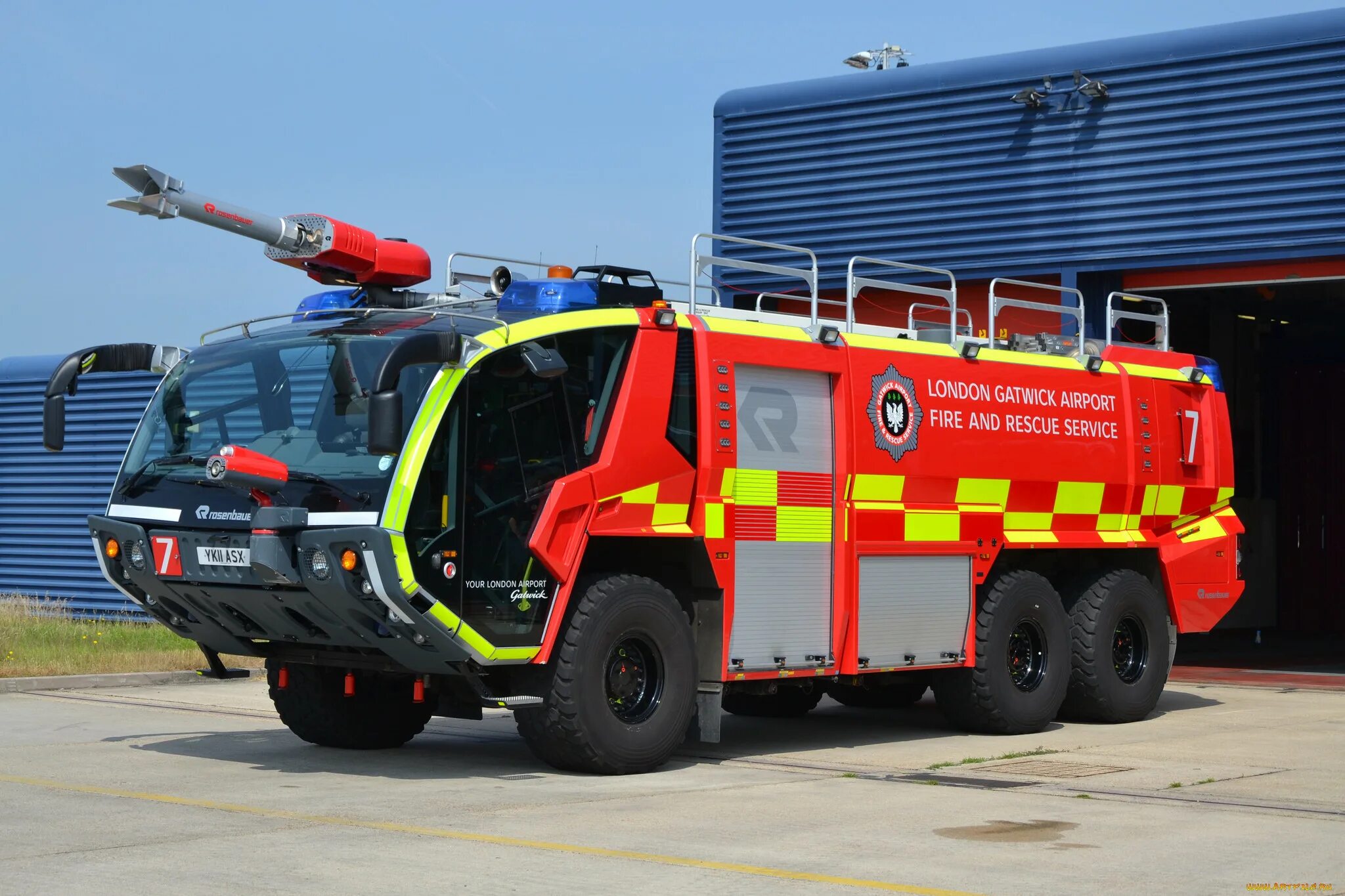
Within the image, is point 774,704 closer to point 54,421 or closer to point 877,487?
point 877,487

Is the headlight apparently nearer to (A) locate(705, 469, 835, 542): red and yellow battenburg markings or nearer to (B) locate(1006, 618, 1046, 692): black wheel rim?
(A) locate(705, 469, 835, 542): red and yellow battenburg markings

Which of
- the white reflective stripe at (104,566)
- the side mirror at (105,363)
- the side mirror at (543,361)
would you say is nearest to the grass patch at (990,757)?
the side mirror at (543,361)

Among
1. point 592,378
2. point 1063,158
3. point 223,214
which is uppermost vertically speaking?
point 1063,158

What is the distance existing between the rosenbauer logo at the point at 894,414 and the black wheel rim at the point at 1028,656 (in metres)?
1.89

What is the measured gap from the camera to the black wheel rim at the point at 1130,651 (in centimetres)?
1379

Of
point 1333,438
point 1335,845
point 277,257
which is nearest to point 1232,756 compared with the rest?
point 1335,845

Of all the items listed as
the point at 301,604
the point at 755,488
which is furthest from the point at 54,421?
the point at 755,488

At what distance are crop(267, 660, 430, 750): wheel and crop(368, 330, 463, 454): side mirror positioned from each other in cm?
263

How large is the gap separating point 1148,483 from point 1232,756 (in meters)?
3.05

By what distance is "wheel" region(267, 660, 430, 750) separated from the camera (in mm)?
11133

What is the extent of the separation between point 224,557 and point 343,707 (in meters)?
1.98

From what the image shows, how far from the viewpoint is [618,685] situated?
33.1 feet

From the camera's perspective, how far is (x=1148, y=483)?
1380cm

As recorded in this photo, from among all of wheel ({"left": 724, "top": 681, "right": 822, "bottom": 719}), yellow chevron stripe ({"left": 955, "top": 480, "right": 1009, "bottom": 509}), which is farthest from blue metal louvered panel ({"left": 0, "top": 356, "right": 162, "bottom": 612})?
yellow chevron stripe ({"left": 955, "top": 480, "right": 1009, "bottom": 509})
